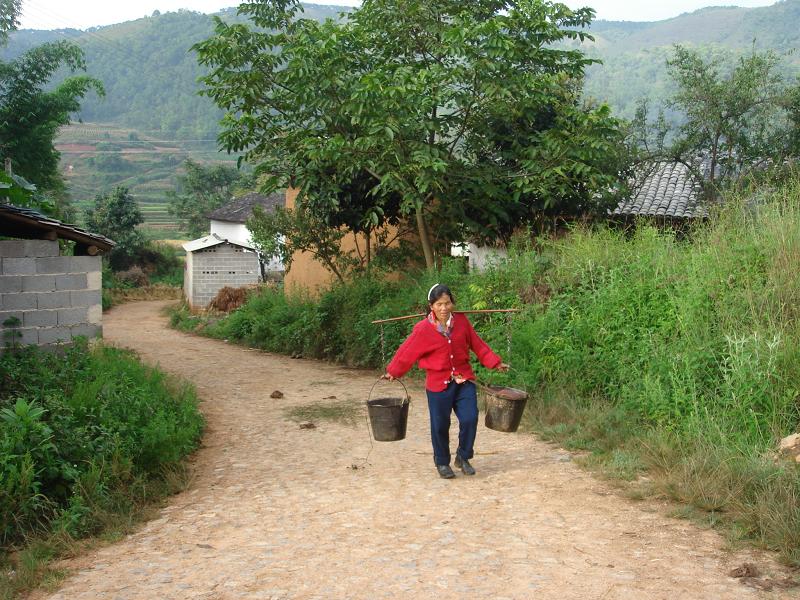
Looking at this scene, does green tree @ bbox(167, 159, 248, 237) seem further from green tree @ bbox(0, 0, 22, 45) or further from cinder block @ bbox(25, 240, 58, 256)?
cinder block @ bbox(25, 240, 58, 256)

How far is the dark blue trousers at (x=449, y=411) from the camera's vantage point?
673cm

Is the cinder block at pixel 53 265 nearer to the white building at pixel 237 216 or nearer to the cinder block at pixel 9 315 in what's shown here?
the cinder block at pixel 9 315

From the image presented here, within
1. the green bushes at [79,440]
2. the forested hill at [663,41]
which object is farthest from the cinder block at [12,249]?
the forested hill at [663,41]

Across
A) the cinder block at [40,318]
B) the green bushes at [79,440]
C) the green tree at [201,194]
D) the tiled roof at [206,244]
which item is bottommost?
the green bushes at [79,440]

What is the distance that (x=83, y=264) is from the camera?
1055 centimetres

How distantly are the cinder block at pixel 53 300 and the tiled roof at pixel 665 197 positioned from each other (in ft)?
34.1

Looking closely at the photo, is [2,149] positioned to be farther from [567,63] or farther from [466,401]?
[466,401]


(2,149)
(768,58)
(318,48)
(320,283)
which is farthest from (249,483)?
(2,149)

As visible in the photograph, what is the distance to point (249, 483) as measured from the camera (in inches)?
274

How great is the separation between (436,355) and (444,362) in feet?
0.31

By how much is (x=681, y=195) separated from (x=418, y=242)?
7171mm

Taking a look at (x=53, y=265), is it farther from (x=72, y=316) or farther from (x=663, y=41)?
(x=663, y=41)

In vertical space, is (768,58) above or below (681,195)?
above

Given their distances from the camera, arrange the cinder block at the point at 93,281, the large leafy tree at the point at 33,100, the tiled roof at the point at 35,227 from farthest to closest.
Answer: the large leafy tree at the point at 33,100 < the cinder block at the point at 93,281 < the tiled roof at the point at 35,227
